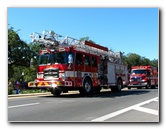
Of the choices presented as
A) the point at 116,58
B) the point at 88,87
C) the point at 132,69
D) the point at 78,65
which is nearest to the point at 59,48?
the point at 78,65

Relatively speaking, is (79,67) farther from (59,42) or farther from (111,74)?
(111,74)

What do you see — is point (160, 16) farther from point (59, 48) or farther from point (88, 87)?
point (88, 87)

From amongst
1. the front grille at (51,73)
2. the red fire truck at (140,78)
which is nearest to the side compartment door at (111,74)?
the front grille at (51,73)

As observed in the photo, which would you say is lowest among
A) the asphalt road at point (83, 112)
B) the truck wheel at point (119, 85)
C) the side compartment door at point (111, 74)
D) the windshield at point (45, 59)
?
the asphalt road at point (83, 112)

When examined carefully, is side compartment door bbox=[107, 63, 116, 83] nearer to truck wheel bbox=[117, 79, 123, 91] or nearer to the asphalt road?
truck wheel bbox=[117, 79, 123, 91]

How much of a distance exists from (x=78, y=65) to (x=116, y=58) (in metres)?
5.21

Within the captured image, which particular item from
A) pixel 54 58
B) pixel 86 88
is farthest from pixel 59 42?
pixel 86 88

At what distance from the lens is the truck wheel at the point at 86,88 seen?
13.7 m

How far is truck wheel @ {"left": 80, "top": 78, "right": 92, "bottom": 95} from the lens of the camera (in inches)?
Answer: 540

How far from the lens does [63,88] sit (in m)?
13.1

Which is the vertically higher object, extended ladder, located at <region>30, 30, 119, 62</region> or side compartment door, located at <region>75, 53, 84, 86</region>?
extended ladder, located at <region>30, 30, 119, 62</region>

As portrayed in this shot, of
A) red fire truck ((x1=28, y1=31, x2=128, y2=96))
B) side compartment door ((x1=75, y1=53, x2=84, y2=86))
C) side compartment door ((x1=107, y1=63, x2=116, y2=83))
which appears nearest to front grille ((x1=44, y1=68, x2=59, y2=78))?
red fire truck ((x1=28, y1=31, x2=128, y2=96))

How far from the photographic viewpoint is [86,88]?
45.6 ft

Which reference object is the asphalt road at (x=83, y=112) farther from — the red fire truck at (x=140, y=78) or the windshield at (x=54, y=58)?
the red fire truck at (x=140, y=78)
